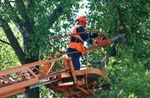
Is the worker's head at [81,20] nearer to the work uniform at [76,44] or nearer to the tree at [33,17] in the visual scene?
the work uniform at [76,44]

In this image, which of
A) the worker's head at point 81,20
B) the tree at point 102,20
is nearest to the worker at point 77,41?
the worker's head at point 81,20

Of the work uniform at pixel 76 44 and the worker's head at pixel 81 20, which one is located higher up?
the worker's head at pixel 81 20

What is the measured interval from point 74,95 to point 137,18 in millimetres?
3529

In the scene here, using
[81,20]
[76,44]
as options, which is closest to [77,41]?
[76,44]

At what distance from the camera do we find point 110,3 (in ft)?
45.8

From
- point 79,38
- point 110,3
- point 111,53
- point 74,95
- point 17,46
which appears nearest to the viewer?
point 79,38

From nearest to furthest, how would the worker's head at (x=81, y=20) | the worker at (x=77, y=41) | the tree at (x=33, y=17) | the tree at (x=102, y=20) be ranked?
the worker at (x=77, y=41) → the worker's head at (x=81, y=20) → the tree at (x=102, y=20) → the tree at (x=33, y=17)

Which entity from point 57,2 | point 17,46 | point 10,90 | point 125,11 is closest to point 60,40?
point 57,2

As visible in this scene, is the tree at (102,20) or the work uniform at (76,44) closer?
the work uniform at (76,44)

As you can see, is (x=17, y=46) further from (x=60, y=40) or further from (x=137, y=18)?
(x=137, y=18)

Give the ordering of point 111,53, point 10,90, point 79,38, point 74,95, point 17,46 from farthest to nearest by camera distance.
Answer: point 17,46 < point 111,53 < point 74,95 < point 79,38 < point 10,90

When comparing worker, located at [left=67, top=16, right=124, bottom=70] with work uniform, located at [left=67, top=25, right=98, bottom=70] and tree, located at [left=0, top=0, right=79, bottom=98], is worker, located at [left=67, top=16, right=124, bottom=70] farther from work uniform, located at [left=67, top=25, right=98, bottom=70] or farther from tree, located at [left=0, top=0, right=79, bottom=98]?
tree, located at [left=0, top=0, right=79, bottom=98]

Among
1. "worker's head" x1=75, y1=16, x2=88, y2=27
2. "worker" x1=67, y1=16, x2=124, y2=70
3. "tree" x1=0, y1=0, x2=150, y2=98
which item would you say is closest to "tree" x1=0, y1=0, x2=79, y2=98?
"tree" x1=0, y1=0, x2=150, y2=98

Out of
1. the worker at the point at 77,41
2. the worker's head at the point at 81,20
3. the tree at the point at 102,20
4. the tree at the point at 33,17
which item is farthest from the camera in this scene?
the tree at the point at 33,17
